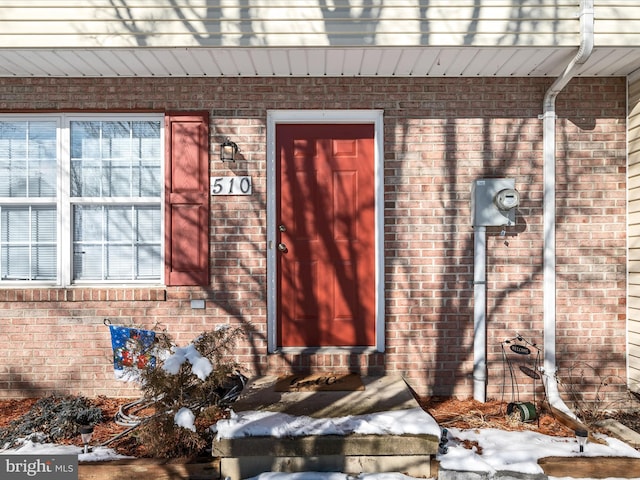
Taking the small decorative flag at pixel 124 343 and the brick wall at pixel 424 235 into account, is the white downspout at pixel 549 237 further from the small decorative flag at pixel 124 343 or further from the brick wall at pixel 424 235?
the small decorative flag at pixel 124 343

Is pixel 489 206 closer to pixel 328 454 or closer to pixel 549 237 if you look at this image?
pixel 549 237

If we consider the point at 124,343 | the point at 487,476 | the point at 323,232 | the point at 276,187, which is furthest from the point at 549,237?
the point at 124,343

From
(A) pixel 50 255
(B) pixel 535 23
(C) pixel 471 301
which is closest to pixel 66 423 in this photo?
(A) pixel 50 255

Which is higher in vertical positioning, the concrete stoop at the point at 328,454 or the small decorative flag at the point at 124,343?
the small decorative flag at the point at 124,343

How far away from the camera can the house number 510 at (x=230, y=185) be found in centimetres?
399

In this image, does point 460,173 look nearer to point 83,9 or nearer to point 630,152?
point 630,152

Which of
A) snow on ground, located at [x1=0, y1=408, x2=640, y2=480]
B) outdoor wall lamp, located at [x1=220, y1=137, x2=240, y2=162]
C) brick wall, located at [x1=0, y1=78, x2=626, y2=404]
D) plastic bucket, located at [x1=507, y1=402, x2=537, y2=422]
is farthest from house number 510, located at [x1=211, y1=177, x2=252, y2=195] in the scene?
plastic bucket, located at [x1=507, y1=402, x2=537, y2=422]

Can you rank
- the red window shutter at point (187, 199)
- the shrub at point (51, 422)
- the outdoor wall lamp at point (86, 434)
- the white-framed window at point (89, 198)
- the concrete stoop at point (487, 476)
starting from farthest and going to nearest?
1. the white-framed window at point (89, 198)
2. the red window shutter at point (187, 199)
3. the shrub at point (51, 422)
4. the outdoor wall lamp at point (86, 434)
5. the concrete stoop at point (487, 476)

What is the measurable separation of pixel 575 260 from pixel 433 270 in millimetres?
1290

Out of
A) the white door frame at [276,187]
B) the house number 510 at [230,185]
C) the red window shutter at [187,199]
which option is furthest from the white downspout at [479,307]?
the red window shutter at [187,199]

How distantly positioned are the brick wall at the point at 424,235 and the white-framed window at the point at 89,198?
0.21 m

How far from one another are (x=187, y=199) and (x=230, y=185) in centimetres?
41

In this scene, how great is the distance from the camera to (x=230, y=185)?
13.1 feet

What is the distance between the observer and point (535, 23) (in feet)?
11.1
